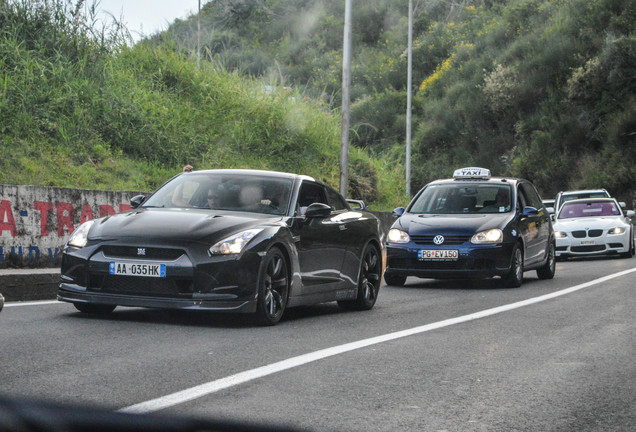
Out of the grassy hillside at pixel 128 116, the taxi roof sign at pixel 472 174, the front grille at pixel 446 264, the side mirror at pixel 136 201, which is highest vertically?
the grassy hillside at pixel 128 116

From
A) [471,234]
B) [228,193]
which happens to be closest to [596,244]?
[471,234]

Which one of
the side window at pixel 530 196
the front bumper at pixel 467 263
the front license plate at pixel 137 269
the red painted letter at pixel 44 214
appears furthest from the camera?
the side window at pixel 530 196

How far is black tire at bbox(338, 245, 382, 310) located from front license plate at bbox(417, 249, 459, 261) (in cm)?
330

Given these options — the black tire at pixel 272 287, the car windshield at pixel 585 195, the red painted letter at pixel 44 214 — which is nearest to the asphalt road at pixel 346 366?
the black tire at pixel 272 287

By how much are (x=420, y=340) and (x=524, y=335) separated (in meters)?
1.01

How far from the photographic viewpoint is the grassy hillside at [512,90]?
46562 mm

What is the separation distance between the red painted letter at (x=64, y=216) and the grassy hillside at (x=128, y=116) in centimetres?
451

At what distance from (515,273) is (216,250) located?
724cm

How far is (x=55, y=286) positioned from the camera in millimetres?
11414

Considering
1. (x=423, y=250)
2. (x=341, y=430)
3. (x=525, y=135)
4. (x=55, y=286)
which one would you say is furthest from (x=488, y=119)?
(x=341, y=430)

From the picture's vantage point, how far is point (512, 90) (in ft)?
171

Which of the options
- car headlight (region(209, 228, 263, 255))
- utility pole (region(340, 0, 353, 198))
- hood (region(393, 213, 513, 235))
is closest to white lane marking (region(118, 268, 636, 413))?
car headlight (region(209, 228, 263, 255))

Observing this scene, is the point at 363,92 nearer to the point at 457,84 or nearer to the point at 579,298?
the point at 457,84

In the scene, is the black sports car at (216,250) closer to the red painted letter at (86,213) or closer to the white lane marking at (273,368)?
the white lane marking at (273,368)
